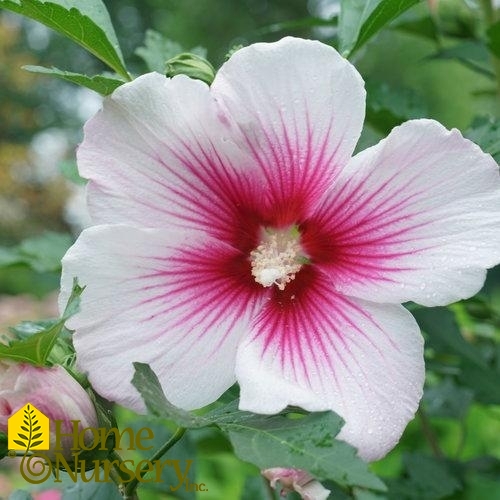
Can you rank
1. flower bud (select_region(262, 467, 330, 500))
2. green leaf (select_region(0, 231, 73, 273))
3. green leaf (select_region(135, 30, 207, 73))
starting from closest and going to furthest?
flower bud (select_region(262, 467, 330, 500)), green leaf (select_region(135, 30, 207, 73)), green leaf (select_region(0, 231, 73, 273))

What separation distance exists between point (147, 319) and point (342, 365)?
0.12m

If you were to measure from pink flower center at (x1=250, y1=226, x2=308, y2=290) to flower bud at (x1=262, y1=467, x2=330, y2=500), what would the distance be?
0.41 feet

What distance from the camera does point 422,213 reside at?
552mm

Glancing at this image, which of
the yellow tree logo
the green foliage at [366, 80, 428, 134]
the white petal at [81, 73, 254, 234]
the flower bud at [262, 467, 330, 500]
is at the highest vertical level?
the white petal at [81, 73, 254, 234]

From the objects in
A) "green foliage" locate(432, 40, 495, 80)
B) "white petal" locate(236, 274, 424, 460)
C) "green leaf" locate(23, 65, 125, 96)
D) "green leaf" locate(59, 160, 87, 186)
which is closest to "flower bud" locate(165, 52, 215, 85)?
"green leaf" locate(23, 65, 125, 96)

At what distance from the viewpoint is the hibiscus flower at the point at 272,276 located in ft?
1.75

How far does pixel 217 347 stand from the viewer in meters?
0.57

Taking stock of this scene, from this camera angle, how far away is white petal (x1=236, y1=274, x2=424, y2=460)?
1.68ft

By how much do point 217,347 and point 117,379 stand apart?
7 centimetres

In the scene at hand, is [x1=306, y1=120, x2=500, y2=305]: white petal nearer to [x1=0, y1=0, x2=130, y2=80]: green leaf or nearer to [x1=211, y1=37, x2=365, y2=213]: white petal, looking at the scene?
[x1=211, y1=37, x2=365, y2=213]: white petal

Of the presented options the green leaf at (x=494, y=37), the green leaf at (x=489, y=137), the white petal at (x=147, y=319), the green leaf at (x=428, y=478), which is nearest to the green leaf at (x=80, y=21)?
the white petal at (x=147, y=319)

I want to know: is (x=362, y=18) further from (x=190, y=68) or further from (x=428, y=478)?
(x=428, y=478)

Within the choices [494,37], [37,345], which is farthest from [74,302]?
[494,37]

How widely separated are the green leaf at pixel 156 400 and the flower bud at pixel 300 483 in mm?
83
